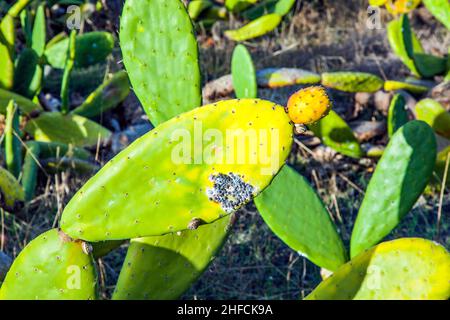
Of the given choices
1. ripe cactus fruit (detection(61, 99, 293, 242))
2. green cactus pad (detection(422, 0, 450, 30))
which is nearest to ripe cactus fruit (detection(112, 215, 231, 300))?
ripe cactus fruit (detection(61, 99, 293, 242))

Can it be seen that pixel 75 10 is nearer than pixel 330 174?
No

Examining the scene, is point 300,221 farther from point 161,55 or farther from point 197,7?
point 197,7

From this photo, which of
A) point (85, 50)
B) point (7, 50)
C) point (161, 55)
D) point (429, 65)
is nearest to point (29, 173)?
point (7, 50)

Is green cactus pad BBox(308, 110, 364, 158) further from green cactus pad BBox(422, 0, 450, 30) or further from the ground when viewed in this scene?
green cactus pad BBox(422, 0, 450, 30)

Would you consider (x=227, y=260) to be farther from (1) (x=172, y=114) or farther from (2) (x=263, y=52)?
(2) (x=263, y=52)

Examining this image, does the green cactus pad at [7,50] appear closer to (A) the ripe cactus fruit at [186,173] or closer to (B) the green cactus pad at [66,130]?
(B) the green cactus pad at [66,130]

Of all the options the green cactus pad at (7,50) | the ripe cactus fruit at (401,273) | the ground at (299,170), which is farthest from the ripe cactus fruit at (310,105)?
the green cactus pad at (7,50)

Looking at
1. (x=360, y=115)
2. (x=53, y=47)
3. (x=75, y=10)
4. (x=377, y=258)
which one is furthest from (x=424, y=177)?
(x=75, y=10)
